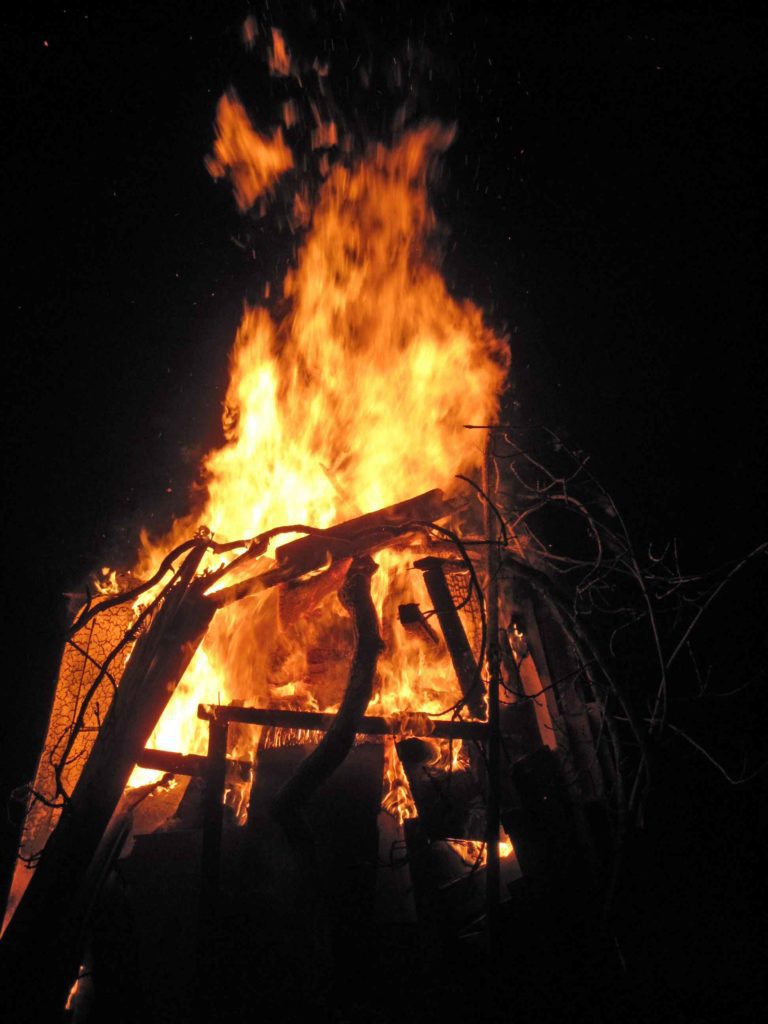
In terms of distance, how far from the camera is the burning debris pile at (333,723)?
4082mm

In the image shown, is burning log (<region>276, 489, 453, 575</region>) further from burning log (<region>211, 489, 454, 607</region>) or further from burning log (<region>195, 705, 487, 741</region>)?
burning log (<region>195, 705, 487, 741</region>)

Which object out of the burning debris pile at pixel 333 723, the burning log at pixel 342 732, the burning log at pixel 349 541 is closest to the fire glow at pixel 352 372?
the burning debris pile at pixel 333 723

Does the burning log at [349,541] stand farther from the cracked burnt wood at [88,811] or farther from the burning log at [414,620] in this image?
the cracked burnt wood at [88,811]

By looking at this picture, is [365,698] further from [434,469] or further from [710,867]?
[434,469]

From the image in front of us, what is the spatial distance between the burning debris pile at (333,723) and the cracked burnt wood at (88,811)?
21mm

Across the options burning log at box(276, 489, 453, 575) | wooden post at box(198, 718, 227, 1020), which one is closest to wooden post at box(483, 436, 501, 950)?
burning log at box(276, 489, 453, 575)

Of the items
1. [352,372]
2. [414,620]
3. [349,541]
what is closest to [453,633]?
[414,620]

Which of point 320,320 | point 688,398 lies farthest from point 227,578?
point 688,398

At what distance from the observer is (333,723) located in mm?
4586

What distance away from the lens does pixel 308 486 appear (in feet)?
28.6

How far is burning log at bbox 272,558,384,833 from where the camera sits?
14.3 feet

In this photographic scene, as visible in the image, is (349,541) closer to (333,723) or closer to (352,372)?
(333,723)

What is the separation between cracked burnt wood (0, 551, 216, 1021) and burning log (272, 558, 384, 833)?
1556mm

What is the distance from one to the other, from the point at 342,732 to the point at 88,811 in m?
2.31
